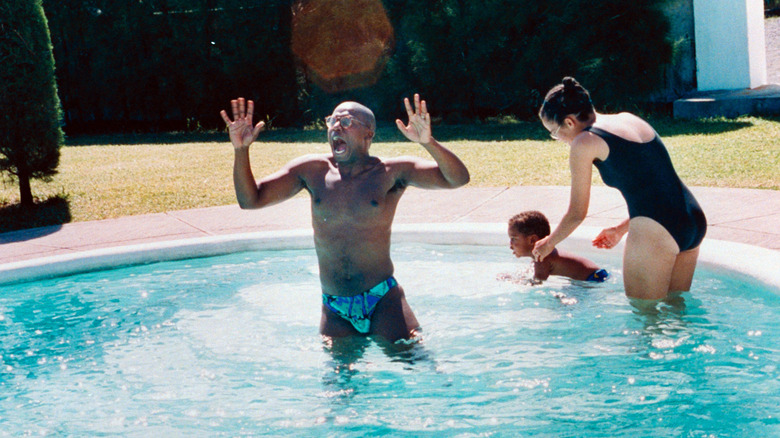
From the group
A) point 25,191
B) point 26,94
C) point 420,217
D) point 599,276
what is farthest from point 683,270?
point 25,191

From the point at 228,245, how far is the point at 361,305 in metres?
2.66

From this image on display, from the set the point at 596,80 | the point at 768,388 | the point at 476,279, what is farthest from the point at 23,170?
the point at 596,80

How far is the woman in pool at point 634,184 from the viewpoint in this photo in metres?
4.00

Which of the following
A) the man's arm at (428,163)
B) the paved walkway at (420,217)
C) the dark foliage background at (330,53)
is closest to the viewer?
the man's arm at (428,163)

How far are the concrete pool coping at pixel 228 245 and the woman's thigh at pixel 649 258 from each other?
1406mm

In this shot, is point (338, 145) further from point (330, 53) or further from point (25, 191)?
point (330, 53)

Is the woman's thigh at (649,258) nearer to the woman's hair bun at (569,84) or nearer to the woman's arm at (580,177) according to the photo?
the woman's arm at (580,177)

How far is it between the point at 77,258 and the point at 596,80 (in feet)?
33.6

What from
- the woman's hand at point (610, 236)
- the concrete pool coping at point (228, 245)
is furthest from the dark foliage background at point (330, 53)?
the woman's hand at point (610, 236)

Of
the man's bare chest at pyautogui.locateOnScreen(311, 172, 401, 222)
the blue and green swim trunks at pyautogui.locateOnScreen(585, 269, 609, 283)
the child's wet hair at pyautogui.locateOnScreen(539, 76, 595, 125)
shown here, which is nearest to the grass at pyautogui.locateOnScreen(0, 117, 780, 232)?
the blue and green swim trunks at pyautogui.locateOnScreen(585, 269, 609, 283)

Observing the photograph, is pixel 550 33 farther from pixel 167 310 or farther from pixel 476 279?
pixel 167 310

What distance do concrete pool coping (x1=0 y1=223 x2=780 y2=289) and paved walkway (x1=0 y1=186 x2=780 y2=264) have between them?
0.41 meters

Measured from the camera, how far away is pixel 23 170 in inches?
370

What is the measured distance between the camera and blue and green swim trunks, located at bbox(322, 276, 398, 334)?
4.12m
